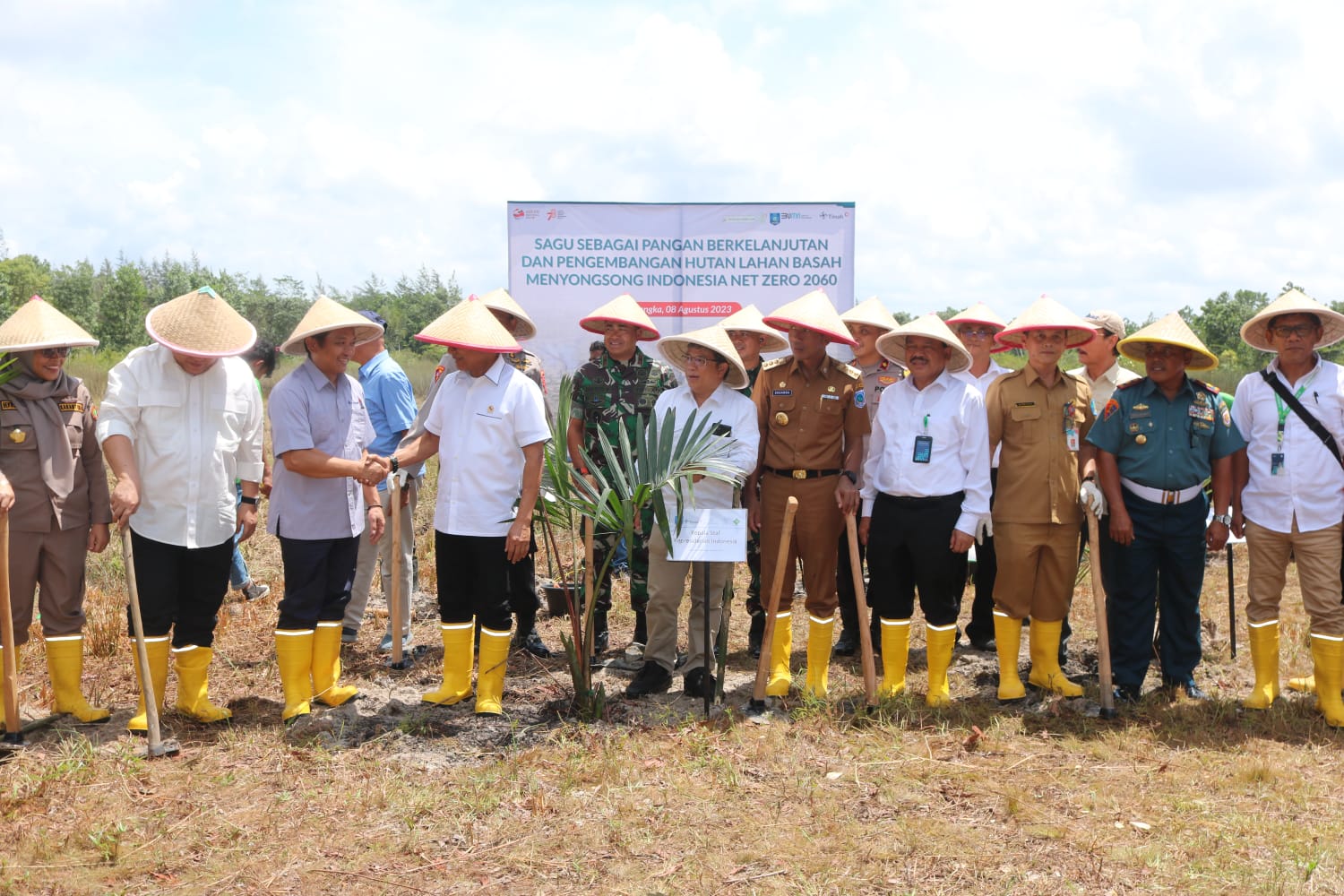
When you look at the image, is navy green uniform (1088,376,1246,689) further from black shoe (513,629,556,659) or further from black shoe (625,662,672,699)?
black shoe (513,629,556,659)

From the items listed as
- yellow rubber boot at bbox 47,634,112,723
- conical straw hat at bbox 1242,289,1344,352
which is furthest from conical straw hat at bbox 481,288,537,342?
conical straw hat at bbox 1242,289,1344,352

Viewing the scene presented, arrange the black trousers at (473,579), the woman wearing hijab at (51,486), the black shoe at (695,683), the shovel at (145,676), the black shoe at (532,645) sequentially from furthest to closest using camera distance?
the black shoe at (532,645) < the black shoe at (695,683) < the black trousers at (473,579) < the woman wearing hijab at (51,486) < the shovel at (145,676)

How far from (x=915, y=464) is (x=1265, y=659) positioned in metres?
2.24

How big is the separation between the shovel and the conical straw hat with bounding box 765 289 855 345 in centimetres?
340

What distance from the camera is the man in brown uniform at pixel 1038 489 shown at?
5480mm

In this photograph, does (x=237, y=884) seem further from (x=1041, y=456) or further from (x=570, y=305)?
(x=570, y=305)

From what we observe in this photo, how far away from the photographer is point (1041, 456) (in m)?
5.48

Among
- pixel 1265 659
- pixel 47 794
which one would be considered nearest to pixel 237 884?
pixel 47 794

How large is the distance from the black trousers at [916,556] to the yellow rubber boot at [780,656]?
0.53 m

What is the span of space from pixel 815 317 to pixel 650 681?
2.22 m

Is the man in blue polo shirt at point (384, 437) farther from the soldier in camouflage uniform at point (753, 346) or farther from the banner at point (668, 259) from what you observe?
the banner at point (668, 259)

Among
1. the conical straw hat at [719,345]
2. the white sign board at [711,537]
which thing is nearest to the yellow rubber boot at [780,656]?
the white sign board at [711,537]

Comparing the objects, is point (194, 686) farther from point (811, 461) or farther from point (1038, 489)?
point (1038, 489)

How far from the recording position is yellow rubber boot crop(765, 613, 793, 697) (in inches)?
221
